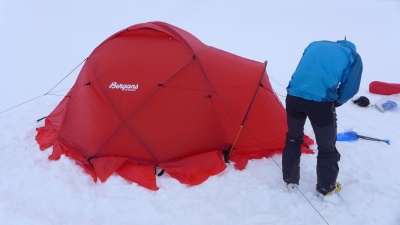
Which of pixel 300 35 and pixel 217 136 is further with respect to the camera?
pixel 300 35

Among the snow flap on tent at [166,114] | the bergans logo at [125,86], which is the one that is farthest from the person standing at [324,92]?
the bergans logo at [125,86]

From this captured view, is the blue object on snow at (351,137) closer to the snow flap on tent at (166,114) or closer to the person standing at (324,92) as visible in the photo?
the snow flap on tent at (166,114)

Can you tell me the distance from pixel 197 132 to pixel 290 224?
1.74 m

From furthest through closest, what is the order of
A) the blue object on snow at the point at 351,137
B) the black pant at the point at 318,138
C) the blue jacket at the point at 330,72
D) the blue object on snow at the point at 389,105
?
the blue object on snow at the point at 389,105
the blue object on snow at the point at 351,137
the black pant at the point at 318,138
the blue jacket at the point at 330,72

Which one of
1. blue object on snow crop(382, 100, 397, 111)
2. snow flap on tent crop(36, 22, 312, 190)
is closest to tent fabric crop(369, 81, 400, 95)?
blue object on snow crop(382, 100, 397, 111)

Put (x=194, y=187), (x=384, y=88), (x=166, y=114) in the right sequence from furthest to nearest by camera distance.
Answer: (x=384, y=88) → (x=166, y=114) → (x=194, y=187)

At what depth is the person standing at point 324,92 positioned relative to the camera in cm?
337

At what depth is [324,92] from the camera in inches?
133

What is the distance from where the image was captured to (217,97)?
4645 mm

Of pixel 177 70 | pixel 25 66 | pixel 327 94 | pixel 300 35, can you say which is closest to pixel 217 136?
pixel 177 70

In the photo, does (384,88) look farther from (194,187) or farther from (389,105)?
(194,187)

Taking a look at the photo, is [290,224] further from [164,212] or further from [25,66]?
[25,66]

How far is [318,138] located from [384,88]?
16.0 feet

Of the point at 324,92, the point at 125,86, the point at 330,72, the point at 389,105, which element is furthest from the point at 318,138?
the point at 389,105
